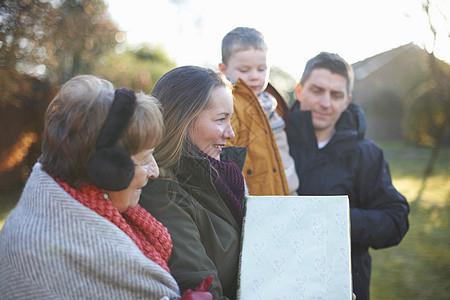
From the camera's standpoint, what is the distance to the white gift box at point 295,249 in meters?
1.88

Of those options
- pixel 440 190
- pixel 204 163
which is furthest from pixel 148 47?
pixel 204 163

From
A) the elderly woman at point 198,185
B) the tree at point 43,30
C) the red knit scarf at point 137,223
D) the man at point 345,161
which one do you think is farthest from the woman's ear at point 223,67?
the tree at point 43,30

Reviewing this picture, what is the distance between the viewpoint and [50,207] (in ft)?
4.72

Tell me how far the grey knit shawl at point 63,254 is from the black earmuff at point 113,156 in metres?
0.12

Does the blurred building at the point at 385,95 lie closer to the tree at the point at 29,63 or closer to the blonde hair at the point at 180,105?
the tree at the point at 29,63

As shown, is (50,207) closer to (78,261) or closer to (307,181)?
(78,261)

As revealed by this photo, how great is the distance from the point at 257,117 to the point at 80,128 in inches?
65.0

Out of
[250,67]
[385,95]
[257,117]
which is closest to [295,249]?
[257,117]

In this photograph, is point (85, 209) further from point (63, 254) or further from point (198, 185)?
point (198, 185)

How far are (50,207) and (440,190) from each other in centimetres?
1096

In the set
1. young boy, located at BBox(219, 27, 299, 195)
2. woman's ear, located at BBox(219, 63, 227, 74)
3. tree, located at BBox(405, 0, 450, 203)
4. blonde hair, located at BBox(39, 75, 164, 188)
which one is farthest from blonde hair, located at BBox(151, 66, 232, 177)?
tree, located at BBox(405, 0, 450, 203)

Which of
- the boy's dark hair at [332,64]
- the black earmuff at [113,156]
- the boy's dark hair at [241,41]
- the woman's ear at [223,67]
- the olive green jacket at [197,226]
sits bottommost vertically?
the olive green jacket at [197,226]

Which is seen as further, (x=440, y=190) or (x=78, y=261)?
(x=440, y=190)

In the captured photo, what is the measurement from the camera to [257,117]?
2.96m
